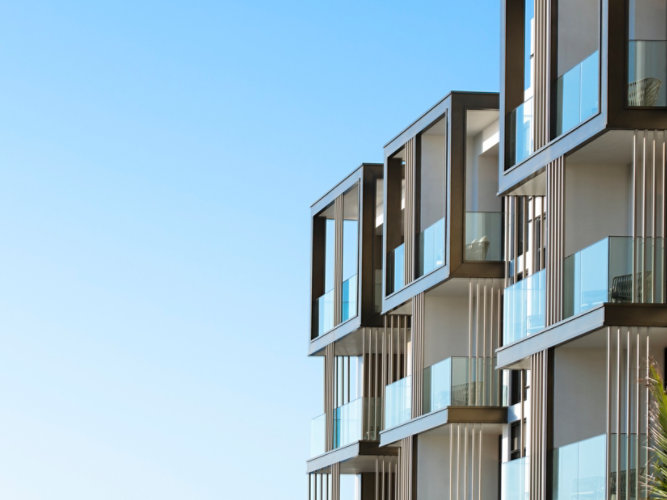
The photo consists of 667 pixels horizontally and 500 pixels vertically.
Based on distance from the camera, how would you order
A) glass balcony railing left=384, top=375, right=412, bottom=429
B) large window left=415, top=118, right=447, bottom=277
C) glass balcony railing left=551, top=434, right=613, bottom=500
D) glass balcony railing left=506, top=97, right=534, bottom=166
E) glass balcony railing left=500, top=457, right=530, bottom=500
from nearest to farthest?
glass balcony railing left=551, top=434, right=613, bottom=500
glass balcony railing left=500, top=457, right=530, bottom=500
glass balcony railing left=506, top=97, right=534, bottom=166
large window left=415, top=118, right=447, bottom=277
glass balcony railing left=384, top=375, right=412, bottom=429

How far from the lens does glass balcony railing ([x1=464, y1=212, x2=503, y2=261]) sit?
34.8 meters

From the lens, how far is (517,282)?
30797 mm

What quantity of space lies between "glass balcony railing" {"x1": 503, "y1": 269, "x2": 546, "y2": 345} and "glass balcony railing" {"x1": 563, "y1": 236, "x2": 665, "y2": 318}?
6.82 ft

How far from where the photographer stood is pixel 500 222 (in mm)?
34781

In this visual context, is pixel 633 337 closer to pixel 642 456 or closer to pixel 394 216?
pixel 642 456

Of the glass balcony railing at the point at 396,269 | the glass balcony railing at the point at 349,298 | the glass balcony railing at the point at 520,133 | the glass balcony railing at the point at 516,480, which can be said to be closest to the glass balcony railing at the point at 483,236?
the glass balcony railing at the point at 396,269

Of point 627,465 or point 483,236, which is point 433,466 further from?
point 627,465

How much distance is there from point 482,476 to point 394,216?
696cm

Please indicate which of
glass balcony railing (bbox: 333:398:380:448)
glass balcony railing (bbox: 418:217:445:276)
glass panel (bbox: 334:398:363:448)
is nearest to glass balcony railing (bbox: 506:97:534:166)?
glass balcony railing (bbox: 418:217:445:276)

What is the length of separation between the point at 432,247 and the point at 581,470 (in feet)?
34.9

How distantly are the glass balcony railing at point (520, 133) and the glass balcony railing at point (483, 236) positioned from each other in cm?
388

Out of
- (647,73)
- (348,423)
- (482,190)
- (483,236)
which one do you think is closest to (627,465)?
(647,73)

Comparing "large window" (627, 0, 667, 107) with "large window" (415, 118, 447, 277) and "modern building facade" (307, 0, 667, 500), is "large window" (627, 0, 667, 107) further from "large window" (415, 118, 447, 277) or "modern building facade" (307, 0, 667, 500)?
"large window" (415, 118, 447, 277)

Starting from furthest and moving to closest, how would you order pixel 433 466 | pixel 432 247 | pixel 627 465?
pixel 433 466
pixel 432 247
pixel 627 465
